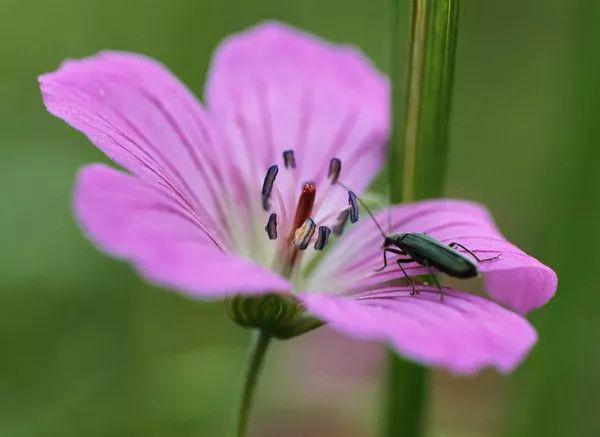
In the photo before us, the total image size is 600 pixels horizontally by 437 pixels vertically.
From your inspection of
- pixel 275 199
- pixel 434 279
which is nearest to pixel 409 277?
pixel 434 279

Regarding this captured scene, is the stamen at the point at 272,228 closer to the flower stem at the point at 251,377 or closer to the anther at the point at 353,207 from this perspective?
the anther at the point at 353,207

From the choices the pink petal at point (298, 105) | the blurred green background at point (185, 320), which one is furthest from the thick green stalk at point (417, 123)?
the blurred green background at point (185, 320)

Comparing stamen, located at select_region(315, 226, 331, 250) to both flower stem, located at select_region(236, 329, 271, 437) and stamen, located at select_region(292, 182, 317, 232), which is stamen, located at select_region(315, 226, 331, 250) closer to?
stamen, located at select_region(292, 182, 317, 232)

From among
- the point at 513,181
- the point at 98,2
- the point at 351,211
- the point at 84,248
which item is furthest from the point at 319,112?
the point at 98,2

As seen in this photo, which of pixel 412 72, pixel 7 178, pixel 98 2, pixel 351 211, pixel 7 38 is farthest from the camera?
A: pixel 98 2

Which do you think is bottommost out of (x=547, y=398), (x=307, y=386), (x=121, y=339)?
Result: (x=307, y=386)

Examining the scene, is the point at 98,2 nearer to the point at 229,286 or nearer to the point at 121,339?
the point at 121,339

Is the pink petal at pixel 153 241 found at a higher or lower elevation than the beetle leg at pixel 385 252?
higher
